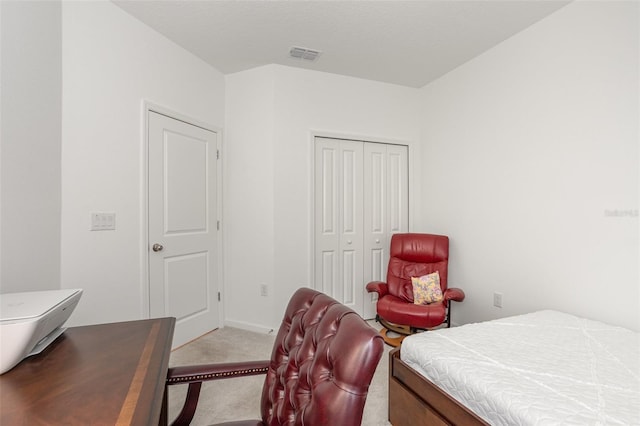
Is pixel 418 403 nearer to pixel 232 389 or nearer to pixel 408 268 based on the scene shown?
pixel 232 389

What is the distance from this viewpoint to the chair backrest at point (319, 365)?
0.72 metres

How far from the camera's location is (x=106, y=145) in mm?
2213

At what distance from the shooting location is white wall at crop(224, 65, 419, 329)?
310 cm

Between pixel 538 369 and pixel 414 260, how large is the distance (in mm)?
1852

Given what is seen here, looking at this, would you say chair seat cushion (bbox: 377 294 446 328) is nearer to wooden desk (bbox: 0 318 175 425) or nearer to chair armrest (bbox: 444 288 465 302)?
chair armrest (bbox: 444 288 465 302)

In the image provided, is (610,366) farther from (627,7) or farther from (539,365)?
(627,7)

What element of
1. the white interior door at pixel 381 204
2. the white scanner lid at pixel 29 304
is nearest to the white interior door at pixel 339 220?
the white interior door at pixel 381 204

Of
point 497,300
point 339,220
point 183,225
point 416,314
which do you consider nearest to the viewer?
point 416,314

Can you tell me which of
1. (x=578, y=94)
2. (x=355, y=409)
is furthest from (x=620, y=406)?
(x=578, y=94)

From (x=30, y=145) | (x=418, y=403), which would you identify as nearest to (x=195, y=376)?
(x=418, y=403)

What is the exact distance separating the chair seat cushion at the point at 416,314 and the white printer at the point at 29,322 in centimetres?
225

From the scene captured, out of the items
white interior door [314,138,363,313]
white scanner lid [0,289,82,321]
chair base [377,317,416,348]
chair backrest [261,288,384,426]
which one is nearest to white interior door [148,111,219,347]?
white interior door [314,138,363,313]

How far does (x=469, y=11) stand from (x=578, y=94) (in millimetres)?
968

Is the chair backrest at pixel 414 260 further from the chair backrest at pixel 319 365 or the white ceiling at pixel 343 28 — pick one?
the chair backrest at pixel 319 365
